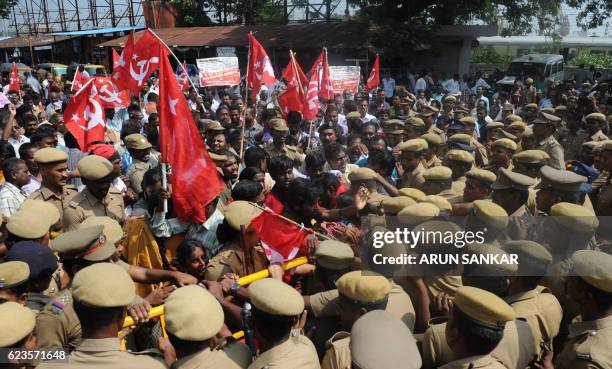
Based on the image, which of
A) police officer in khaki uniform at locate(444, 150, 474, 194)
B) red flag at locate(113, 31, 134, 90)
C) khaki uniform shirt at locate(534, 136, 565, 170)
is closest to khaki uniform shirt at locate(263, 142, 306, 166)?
police officer in khaki uniform at locate(444, 150, 474, 194)

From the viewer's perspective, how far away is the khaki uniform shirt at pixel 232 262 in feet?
10.2

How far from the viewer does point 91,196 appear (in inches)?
157

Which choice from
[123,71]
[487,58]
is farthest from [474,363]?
[487,58]

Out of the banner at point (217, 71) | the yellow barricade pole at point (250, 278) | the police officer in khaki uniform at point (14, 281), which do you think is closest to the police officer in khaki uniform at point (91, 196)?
the police officer in khaki uniform at point (14, 281)

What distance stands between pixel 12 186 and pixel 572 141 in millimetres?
7603

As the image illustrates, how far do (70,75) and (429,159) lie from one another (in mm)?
21448

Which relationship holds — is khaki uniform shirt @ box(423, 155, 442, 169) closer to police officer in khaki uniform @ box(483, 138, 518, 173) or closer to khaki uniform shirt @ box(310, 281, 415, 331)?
police officer in khaki uniform @ box(483, 138, 518, 173)

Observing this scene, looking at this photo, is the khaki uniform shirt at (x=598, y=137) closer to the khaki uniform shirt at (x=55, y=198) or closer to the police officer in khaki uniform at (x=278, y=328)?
the police officer in khaki uniform at (x=278, y=328)

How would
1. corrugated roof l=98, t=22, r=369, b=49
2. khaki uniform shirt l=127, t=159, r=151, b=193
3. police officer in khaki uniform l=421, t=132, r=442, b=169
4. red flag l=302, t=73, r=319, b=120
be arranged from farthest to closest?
1. corrugated roof l=98, t=22, r=369, b=49
2. red flag l=302, t=73, r=319, b=120
3. police officer in khaki uniform l=421, t=132, r=442, b=169
4. khaki uniform shirt l=127, t=159, r=151, b=193

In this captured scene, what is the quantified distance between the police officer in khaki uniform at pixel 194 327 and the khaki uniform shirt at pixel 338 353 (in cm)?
47

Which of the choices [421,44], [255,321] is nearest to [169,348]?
[255,321]

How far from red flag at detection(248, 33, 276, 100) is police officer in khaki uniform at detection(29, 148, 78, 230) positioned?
417 centimetres

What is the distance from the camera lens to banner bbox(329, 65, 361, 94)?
9719mm

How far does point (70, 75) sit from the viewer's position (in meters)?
22.4
